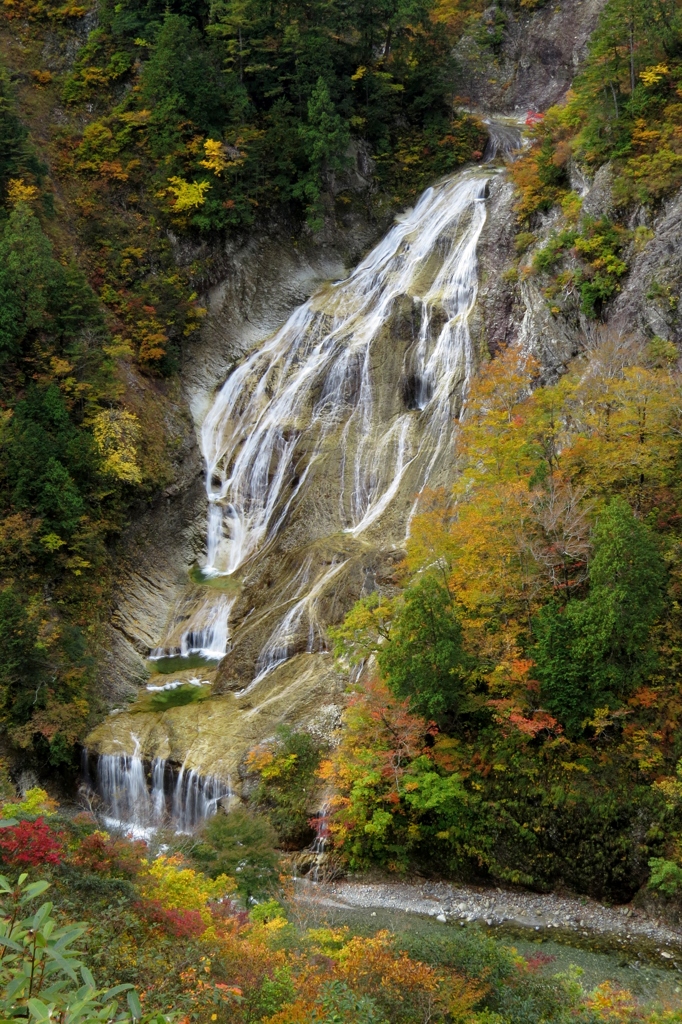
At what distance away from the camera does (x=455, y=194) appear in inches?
1308

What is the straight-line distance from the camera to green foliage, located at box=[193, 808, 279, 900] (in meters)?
13.8

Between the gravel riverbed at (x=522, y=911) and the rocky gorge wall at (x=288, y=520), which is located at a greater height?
the rocky gorge wall at (x=288, y=520)

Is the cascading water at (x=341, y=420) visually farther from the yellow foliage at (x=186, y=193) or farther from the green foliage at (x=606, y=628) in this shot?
the green foliage at (x=606, y=628)

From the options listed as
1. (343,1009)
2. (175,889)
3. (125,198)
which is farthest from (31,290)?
(343,1009)

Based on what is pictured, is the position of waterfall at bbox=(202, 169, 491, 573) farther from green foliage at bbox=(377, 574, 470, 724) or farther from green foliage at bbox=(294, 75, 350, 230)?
green foliage at bbox=(377, 574, 470, 724)

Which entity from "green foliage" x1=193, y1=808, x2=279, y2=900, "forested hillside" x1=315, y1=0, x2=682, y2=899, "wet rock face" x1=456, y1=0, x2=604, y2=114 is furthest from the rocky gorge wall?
"wet rock face" x1=456, y1=0, x2=604, y2=114

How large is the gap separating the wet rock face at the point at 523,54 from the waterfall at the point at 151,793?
3583cm

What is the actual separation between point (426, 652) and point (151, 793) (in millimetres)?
8365

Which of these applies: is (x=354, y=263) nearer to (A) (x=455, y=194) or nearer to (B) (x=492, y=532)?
(A) (x=455, y=194)

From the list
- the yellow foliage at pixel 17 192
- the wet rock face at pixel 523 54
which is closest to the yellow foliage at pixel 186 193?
the yellow foliage at pixel 17 192

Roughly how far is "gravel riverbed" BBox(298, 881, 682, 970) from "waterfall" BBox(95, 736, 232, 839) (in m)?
3.48

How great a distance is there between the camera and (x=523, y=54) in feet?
136

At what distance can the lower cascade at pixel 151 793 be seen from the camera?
19.1 meters

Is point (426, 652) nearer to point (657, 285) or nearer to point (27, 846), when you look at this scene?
point (27, 846)
